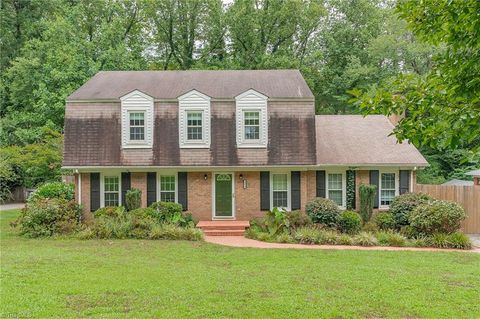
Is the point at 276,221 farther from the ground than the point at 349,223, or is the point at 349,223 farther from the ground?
the point at 276,221

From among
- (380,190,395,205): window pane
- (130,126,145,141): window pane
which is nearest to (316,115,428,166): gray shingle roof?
(380,190,395,205): window pane

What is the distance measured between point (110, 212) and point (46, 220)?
7.55 ft

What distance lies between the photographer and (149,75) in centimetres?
1977

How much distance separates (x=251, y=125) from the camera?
16.9 metres

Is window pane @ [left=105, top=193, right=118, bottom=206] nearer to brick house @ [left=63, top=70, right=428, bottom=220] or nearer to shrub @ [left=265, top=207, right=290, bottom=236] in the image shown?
brick house @ [left=63, top=70, right=428, bottom=220]

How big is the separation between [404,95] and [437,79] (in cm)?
46

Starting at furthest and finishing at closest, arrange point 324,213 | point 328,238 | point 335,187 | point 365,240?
point 335,187
point 324,213
point 328,238
point 365,240

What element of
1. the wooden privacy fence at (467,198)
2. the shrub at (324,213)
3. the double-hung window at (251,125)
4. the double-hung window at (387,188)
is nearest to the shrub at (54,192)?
the double-hung window at (251,125)

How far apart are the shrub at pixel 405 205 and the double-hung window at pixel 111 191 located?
11.5m

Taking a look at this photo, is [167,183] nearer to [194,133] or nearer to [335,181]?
[194,133]

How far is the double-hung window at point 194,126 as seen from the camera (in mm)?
16797

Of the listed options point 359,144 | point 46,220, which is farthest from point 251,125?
point 46,220

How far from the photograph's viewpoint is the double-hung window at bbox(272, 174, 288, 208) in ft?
55.0

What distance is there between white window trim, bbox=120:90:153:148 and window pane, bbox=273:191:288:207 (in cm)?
577
